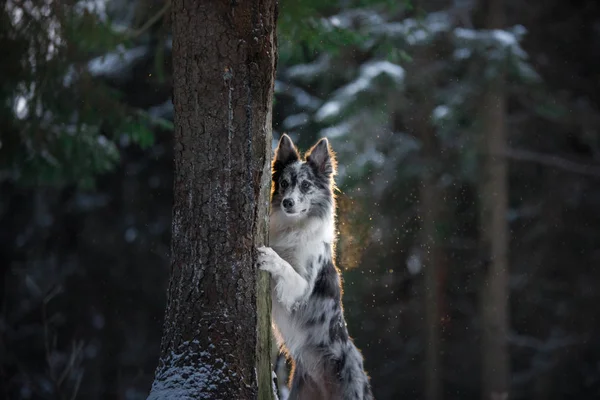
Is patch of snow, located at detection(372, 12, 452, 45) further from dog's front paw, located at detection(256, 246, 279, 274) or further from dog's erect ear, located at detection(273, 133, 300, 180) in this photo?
dog's front paw, located at detection(256, 246, 279, 274)

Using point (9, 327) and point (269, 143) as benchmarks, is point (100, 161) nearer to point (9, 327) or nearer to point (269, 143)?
point (269, 143)

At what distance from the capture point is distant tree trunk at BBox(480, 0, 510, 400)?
17.0 meters

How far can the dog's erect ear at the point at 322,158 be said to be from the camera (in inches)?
273

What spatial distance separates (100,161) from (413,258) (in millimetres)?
10267

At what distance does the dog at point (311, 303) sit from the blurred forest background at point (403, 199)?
5.13 m

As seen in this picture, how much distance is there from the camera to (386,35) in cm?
1438

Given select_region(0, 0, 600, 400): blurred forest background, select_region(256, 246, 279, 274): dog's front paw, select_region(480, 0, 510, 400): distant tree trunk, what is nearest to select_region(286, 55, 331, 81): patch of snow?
select_region(0, 0, 600, 400): blurred forest background

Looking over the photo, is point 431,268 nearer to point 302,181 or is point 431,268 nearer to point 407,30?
point 407,30

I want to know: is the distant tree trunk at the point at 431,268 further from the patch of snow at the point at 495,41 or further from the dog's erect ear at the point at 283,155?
the dog's erect ear at the point at 283,155

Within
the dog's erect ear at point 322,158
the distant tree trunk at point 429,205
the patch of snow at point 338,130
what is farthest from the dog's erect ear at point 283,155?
the distant tree trunk at point 429,205

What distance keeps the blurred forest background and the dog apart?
5.13 metres

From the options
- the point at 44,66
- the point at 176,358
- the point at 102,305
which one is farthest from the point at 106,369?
the point at 176,358

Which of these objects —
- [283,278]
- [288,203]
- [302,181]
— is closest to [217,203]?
[283,278]

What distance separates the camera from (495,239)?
17.5 m
